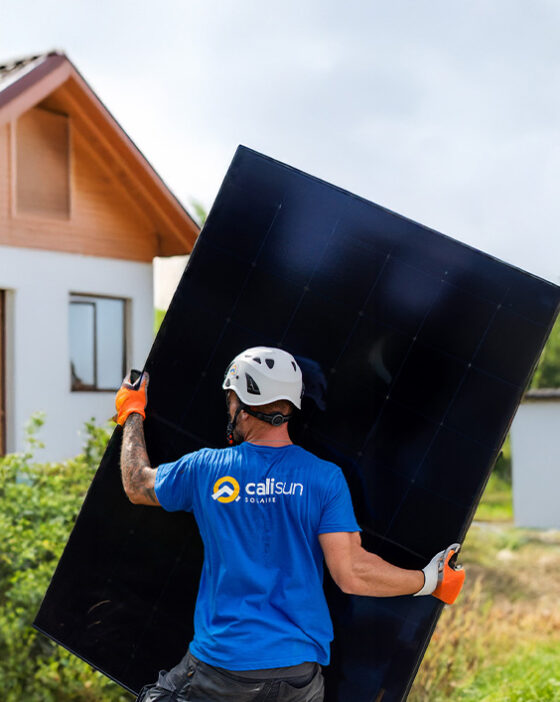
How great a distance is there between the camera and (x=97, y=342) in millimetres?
18422

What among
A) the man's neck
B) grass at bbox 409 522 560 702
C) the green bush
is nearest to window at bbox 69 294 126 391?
grass at bbox 409 522 560 702

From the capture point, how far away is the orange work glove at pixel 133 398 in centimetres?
464

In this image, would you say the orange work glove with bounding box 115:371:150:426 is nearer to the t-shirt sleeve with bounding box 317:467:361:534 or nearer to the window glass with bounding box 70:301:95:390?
the t-shirt sleeve with bounding box 317:467:361:534

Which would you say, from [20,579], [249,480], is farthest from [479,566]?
[249,480]

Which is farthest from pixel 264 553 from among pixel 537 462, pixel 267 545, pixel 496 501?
pixel 496 501

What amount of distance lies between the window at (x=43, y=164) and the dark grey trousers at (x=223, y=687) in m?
14.2

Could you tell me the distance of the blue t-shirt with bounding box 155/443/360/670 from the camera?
3699 millimetres

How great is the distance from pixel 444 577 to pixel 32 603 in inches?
167

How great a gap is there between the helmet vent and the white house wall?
12.9 m

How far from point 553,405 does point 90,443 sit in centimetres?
1995

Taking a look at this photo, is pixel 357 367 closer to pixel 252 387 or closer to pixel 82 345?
pixel 252 387

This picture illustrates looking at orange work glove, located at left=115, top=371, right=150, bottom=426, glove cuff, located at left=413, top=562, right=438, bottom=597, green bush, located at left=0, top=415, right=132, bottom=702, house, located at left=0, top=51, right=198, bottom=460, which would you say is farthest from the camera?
house, located at left=0, top=51, right=198, bottom=460

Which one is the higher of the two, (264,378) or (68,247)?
(264,378)

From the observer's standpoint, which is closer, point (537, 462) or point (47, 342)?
point (47, 342)
